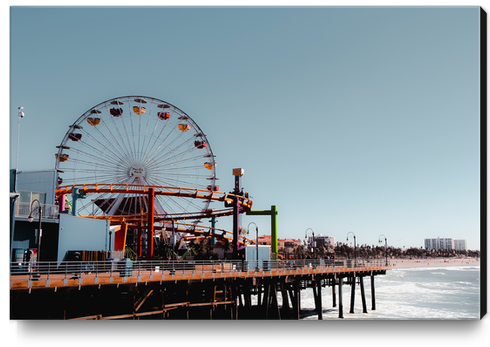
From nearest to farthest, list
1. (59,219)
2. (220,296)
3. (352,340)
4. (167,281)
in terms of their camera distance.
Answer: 1. (352,340)
2. (167,281)
3. (59,219)
4. (220,296)

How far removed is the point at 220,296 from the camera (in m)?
36.8

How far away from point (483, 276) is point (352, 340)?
6.90 meters

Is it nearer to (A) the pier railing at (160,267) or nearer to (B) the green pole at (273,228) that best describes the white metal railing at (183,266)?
(A) the pier railing at (160,267)

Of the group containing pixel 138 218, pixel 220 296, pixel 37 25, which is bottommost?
pixel 220 296

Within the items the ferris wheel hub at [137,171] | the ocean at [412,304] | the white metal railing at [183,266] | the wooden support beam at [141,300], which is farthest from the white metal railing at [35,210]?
the ocean at [412,304]

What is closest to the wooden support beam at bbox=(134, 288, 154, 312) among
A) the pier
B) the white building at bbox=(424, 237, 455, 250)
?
the pier

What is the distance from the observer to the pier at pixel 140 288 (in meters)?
22.4

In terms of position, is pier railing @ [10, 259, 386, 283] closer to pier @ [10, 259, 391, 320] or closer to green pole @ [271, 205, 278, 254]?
pier @ [10, 259, 391, 320]

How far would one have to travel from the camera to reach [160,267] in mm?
36312

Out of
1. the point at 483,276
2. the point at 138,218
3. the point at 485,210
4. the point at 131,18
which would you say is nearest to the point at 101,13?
the point at 131,18

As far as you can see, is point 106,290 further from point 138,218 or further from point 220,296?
point 138,218

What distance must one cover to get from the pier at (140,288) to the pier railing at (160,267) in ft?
0.19

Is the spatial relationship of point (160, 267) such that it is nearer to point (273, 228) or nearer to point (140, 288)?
point (140, 288)
